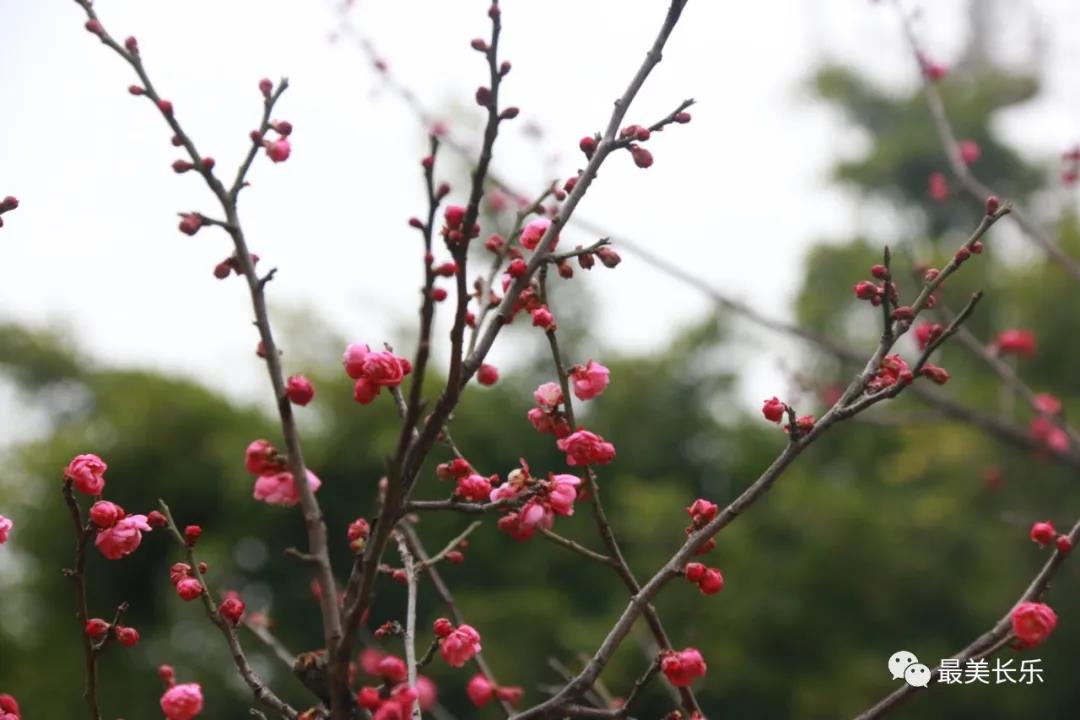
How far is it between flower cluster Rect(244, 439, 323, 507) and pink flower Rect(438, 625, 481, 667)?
0.18 m

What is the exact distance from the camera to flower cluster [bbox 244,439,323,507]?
2.52ft

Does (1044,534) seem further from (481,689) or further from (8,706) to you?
(8,706)

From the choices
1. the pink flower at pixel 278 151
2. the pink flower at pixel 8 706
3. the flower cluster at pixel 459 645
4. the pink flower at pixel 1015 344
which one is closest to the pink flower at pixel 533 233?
the pink flower at pixel 278 151

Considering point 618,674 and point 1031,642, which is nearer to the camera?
point 1031,642

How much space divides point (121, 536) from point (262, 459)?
0.21 m

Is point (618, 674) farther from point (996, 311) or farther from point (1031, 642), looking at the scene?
point (1031, 642)

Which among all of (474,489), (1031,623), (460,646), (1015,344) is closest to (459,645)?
(460,646)

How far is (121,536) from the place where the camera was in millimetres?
885

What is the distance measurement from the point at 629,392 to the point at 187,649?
2673mm

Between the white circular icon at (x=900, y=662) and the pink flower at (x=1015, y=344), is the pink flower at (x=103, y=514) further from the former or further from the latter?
the pink flower at (x=1015, y=344)

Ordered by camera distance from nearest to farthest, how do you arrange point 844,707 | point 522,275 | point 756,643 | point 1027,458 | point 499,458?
point 522,275, point 844,707, point 756,643, point 1027,458, point 499,458

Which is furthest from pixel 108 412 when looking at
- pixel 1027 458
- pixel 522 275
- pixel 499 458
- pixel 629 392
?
pixel 522 275

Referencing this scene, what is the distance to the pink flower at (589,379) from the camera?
0.94 meters

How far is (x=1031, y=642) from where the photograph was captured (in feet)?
2.57
